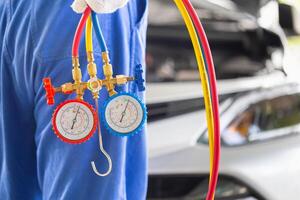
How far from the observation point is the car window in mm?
1541

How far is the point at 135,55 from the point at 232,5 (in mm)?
1224

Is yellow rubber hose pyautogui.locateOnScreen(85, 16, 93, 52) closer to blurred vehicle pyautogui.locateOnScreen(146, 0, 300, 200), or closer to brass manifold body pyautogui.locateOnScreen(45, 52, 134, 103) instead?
brass manifold body pyautogui.locateOnScreen(45, 52, 134, 103)

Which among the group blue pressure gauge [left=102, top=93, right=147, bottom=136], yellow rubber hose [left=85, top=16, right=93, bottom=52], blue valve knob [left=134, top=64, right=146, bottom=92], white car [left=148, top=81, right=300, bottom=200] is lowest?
white car [left=148, top=81, right=300, bottom=200]

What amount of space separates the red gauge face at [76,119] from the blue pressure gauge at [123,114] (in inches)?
0.7

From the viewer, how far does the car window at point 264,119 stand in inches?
60.7

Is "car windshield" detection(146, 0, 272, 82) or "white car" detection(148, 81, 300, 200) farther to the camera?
"car windshield" detection(146, 0, 272, 82)

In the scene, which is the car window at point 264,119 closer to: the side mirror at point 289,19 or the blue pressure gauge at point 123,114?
the side mirror at point 289,19

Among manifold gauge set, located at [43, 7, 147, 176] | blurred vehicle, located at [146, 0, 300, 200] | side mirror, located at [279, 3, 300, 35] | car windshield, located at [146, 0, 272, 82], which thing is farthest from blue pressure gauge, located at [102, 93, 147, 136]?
side mirror, located at [279, 3, 300, 35]

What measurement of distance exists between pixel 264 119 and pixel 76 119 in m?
1.09

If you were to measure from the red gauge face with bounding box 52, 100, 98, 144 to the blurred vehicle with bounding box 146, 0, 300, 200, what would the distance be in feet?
2.66

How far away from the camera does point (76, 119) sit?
2.15 ft

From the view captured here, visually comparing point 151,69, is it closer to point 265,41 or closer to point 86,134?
point 265,41

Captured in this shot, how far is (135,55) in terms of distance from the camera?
73cm

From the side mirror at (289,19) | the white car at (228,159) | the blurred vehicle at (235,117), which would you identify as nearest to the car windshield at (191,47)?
the blurred vehicle at (235,117)
